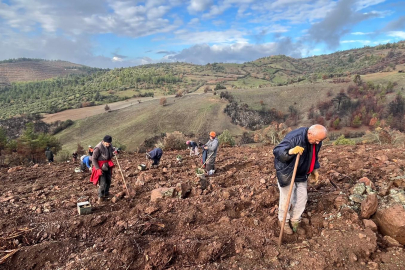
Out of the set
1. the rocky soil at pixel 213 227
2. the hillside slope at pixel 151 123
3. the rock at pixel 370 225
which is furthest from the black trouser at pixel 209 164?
the hillside slope at pixel 151 123

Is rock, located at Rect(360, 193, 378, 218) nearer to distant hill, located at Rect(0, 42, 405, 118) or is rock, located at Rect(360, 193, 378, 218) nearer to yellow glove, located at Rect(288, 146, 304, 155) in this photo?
yellow glove, located at Rect(288, 146, 304, 155)

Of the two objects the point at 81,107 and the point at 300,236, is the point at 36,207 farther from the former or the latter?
the point at 81,107

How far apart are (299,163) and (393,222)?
60.4 inches

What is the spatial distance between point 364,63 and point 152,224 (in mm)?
122215

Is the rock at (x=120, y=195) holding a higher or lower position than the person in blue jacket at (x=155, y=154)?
lower

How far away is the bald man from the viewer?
3.62 meters

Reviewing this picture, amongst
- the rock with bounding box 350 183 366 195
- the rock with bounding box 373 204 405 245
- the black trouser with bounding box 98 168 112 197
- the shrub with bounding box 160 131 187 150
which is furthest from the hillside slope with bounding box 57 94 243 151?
the rock with bounding box 373 204 405 245

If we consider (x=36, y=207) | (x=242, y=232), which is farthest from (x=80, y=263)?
(x=36, y=207)

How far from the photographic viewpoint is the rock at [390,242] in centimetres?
351

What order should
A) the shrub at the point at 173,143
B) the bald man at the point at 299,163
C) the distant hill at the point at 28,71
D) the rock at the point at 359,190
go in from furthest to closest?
the distant hill at the point at 28,71
the shrub at the point at 173,143
the rock at the point at 359,190
the bald man at the point at 299,163

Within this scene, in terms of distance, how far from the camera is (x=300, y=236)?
13.0ft

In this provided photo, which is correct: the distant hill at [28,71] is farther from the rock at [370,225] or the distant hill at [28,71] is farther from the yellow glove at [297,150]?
the rock at [370,225]

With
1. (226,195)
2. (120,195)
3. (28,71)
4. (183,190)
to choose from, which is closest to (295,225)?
(226,195)

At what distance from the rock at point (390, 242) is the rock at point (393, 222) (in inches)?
2.6
